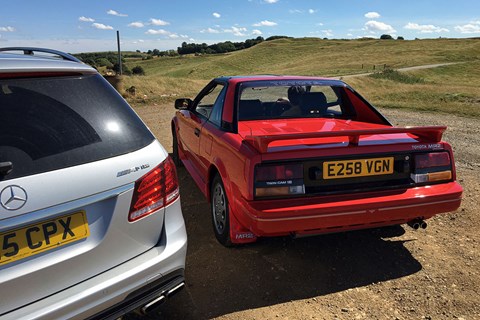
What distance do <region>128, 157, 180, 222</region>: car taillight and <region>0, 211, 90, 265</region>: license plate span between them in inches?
9.9

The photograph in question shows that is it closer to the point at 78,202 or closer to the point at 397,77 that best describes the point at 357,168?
the point at 78,202

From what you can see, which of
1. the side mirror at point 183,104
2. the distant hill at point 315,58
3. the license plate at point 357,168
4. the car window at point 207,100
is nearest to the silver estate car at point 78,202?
the license plate at point 357,168

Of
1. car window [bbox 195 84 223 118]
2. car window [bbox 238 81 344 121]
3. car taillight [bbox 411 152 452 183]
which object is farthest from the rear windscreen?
car window [bbox 195 84 223 118]

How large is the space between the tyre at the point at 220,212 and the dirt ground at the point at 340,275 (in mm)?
117

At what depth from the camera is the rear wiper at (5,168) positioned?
148 centimetres

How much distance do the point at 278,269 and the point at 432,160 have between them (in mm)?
1446

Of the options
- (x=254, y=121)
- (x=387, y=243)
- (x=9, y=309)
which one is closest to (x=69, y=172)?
(x=9, y=309)

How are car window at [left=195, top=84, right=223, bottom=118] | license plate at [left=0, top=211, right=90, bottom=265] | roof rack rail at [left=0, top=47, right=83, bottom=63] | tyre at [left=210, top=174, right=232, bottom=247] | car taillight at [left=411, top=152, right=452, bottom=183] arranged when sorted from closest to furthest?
license plate at [left=0, top=211, right=90, bottom=265] < roof rack rail at [left=0, top=47, right=83, bottom=63] < car taillight at [left=411, top=152, right=452, bottom=183] < tyre at [left=210, top=174, right=232, bottom=247] < car window at [left=195, top=84, right=223, bottom=118]

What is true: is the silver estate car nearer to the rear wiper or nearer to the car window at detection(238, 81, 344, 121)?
the rear wiper

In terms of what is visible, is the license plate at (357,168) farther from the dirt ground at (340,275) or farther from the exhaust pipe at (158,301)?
the exhaust pipe at (158,301)

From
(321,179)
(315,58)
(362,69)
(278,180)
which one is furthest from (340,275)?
(315,58)

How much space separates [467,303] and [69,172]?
8.64 feet

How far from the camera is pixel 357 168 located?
269cm

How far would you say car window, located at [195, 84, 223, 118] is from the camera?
4.23 m
